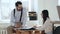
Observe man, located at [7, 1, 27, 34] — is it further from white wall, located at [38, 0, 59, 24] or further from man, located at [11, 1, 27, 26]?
white wall, located at [38, 0, 59, 24]

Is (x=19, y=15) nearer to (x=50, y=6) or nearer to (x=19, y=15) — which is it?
(x=19, y=15)

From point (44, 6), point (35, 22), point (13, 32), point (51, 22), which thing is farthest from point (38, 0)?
point (51, 22)

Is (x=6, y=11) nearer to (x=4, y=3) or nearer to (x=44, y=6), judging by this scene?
(x=4, y=3)

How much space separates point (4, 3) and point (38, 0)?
961 mm

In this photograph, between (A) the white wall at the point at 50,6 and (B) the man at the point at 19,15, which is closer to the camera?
(B) the man at the point at 19,15

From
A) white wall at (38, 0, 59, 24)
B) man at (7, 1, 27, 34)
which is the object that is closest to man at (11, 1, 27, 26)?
man at (7, 1, 27, 34)

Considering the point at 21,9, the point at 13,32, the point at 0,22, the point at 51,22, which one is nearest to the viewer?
the point at 51,22

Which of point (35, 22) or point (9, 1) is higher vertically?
point (9, 1)

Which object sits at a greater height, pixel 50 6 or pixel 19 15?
pixel 50 6

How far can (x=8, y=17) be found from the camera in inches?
198

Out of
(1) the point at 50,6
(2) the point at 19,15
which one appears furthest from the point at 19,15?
(1) the point at 50,6

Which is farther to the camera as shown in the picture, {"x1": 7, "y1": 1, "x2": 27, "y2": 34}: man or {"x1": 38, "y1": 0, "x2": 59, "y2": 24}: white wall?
{"x1": 38, "y1": 0, "x2": 59, "y2": 24}: white wall

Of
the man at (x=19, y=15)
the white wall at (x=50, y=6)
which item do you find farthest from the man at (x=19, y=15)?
the white wall at (x=50, y=6)

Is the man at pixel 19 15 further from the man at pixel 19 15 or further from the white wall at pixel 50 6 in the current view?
the white wall at pixel 50 6
